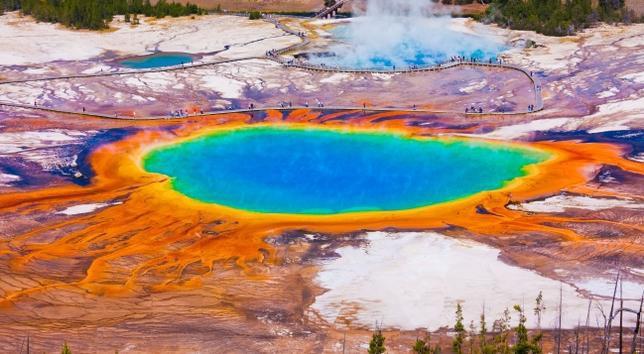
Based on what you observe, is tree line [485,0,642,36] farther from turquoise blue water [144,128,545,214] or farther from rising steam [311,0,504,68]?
→ turquoise blue water [144,128,545,214]

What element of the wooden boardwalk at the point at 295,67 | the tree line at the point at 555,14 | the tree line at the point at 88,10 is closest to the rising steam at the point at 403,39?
the wooden boardwalk at the point at 295,67

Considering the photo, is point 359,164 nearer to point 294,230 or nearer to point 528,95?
point 294,230

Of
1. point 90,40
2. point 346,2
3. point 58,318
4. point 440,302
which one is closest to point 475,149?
point 440,302

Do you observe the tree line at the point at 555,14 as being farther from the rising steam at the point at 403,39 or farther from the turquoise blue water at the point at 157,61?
the turquoise blue water at the point at 157,61

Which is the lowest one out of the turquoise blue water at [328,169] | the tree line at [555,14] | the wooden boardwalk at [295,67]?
the turquoise blue water at [328,169]

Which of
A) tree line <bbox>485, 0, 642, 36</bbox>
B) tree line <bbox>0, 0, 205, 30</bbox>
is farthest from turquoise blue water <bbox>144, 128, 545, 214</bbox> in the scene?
tree line <bbox>0, 0, 205, 30</bbox>

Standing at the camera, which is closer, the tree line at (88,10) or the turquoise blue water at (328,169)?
the turquoise blue water at (328,169)

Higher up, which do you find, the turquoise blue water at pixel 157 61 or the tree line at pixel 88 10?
the tree line at pixel 88 10

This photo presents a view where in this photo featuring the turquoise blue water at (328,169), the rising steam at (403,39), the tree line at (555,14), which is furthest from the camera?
the tree line at (555,14)
